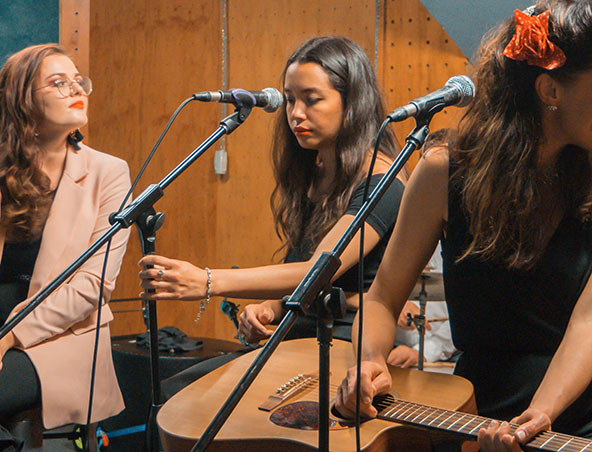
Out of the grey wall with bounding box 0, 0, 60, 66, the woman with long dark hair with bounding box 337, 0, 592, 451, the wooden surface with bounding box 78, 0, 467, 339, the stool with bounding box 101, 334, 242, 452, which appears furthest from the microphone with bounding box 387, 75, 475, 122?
the grey wall with bounding box 0, 0, 60, 66

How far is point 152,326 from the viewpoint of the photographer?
1630mm

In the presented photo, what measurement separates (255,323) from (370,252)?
Result: 43 cm

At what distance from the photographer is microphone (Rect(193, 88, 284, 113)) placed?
162 centimetres

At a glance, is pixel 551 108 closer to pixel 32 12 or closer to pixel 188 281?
pixel 188 281

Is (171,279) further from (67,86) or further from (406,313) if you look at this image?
(67,86)

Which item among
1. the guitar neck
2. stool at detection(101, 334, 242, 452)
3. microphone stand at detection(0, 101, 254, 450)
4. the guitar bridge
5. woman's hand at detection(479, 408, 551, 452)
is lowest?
stool at detection(101, 334, 242, 452)

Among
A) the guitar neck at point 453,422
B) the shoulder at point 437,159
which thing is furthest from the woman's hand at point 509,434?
the shoulder at point 437,159

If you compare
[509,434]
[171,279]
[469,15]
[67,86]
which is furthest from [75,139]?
[509,434]

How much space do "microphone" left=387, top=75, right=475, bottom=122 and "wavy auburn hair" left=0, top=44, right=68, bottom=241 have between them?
1.83 meters

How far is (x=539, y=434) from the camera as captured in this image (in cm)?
127

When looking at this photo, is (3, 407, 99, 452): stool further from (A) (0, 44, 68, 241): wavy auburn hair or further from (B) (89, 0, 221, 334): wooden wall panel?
(B) (89, 0, 221, 334): wooden wall panel

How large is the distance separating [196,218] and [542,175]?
3.24m

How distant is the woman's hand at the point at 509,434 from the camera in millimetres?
1213

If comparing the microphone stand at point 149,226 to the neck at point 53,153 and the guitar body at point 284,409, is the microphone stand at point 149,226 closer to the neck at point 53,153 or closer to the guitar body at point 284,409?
the guitar body at point 284,409
